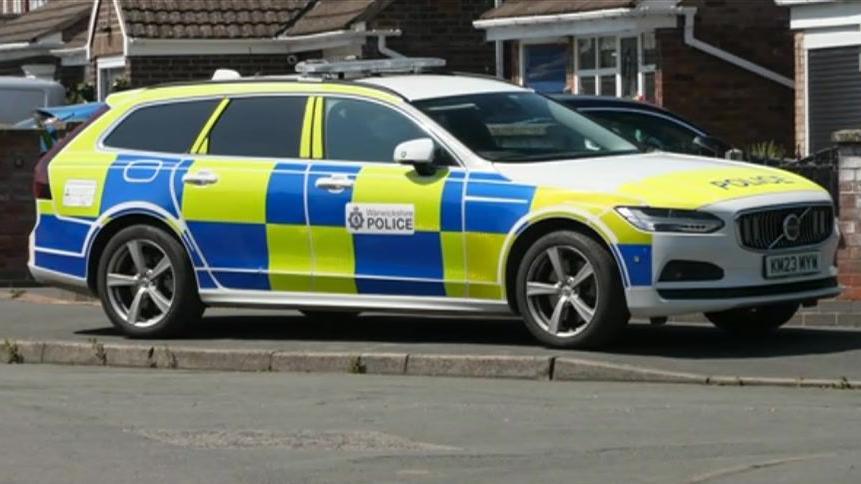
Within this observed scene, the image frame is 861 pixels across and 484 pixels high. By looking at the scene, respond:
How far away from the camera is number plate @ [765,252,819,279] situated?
12445mm

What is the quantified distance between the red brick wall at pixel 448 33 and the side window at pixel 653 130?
49.5 feet

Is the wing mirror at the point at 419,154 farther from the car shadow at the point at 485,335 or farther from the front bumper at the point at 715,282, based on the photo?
the front bumper at the point at 715,282

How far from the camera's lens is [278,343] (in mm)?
13805

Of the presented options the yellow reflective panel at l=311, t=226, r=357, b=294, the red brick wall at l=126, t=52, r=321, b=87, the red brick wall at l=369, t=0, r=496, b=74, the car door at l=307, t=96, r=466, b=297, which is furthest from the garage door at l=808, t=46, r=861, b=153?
the yellow reflective panel at l=311, t=226, r=357, b=294

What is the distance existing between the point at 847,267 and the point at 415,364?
4.32 m

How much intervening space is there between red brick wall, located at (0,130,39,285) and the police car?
18.3 feet

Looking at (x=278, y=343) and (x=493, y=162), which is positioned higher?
(x=493, y=162)

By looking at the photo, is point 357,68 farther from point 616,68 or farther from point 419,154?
point 616,68

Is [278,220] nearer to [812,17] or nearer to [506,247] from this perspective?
[506,247]

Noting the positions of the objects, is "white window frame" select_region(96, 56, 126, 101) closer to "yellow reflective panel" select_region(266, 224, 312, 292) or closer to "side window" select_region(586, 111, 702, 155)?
"side window" select_region(586, 111, 702, 155)

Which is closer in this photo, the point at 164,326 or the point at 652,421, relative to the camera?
the point at 652,421

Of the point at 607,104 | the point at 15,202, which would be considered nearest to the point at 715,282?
the point at 607,104

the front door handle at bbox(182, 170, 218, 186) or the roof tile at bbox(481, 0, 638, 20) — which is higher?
the roof tile at bbox(481, 0, 638, 20)

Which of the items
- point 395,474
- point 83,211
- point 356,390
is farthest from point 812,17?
point 395,474
